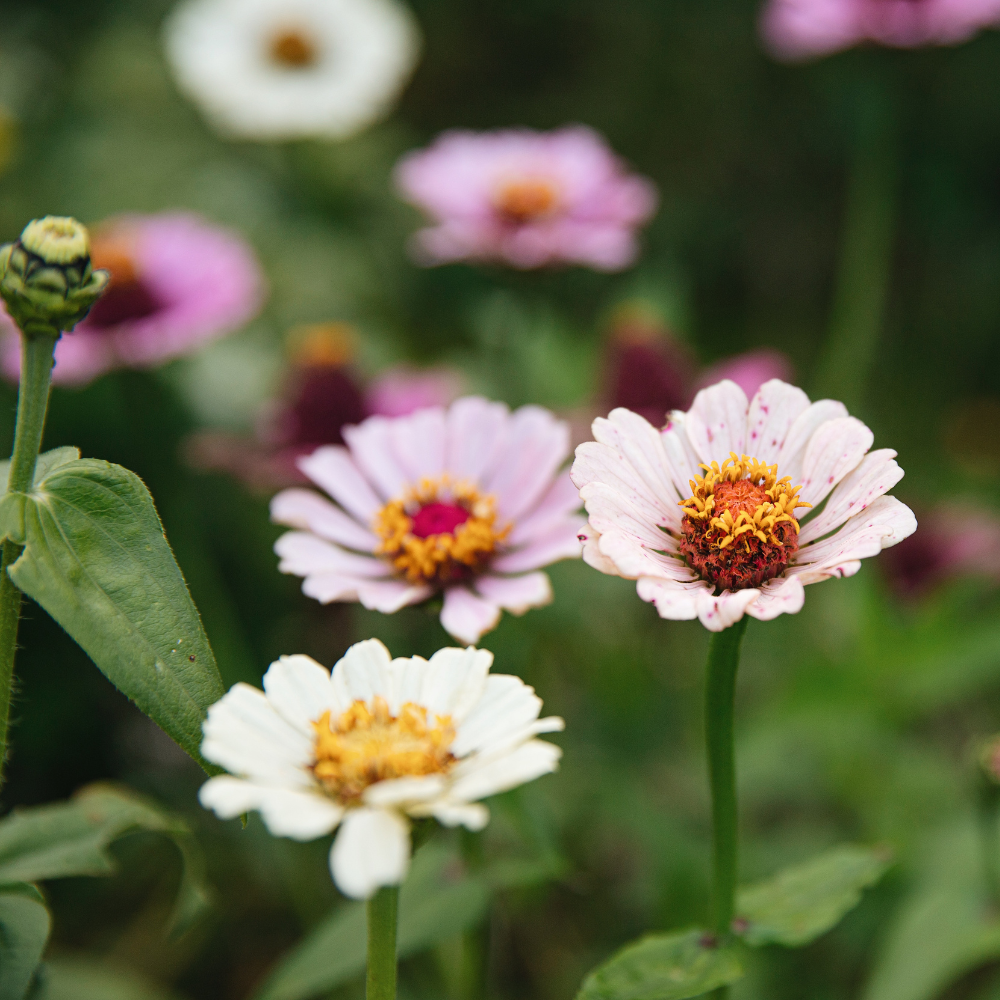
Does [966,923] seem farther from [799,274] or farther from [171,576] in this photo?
[799,274]

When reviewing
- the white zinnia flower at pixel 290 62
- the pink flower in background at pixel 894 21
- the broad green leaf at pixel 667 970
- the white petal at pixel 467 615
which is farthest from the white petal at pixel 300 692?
the white zinnia flower at pixel 290 62

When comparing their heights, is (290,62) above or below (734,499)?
above

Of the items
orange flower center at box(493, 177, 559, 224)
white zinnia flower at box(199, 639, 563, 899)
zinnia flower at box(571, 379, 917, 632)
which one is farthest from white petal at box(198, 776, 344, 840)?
orange flower center at box(493, 177, 559, 224)

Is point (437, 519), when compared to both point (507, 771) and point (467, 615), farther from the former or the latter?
point (507, 771)

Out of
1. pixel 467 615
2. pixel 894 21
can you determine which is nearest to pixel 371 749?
pixel 467 615

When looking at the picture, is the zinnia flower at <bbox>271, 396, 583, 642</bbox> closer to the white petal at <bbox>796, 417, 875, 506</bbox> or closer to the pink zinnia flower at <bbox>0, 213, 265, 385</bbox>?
the white petal at <bbox>796, 417, 875, 506</bbox>

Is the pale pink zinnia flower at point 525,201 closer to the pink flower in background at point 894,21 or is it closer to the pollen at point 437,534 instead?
the pink flower in background at point 894,21

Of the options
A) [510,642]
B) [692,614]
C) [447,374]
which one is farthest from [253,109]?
[692,614]
